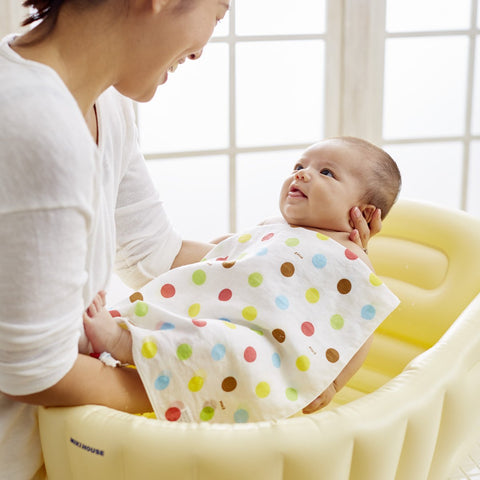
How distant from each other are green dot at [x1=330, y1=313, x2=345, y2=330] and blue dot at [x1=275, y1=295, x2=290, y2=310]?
9 centimetres

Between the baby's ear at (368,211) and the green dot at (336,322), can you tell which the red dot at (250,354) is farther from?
the baby's ear at (368,211)

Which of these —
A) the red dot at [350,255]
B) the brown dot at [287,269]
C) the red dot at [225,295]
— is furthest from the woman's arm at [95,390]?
the red dot at [350,255]

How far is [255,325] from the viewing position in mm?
1159

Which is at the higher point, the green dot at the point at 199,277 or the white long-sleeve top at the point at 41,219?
the white long-sleeve top at the point at 41,219

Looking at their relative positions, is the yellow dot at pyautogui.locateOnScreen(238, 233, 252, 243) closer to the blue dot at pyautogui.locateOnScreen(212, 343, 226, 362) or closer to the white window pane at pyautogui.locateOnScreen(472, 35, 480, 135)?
the blue dot at pyautogui.locateOnScreen(212, 343, 226, 362)

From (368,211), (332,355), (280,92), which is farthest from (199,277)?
(280,92)

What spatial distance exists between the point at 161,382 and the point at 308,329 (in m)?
0.28

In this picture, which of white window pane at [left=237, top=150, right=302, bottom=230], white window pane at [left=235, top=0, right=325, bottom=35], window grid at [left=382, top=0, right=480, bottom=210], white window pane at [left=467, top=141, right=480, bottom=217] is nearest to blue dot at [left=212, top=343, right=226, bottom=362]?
white window pane at [left=237, top=150, right=302, bottom=230]

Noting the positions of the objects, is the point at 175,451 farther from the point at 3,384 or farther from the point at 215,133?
the point at 215,133

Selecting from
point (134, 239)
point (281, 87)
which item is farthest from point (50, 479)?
point (281, 87)

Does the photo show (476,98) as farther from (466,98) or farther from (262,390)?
(262,390)

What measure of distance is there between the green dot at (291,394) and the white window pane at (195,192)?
47.9 inches

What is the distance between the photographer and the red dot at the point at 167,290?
124cm

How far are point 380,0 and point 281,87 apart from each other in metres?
0.43
